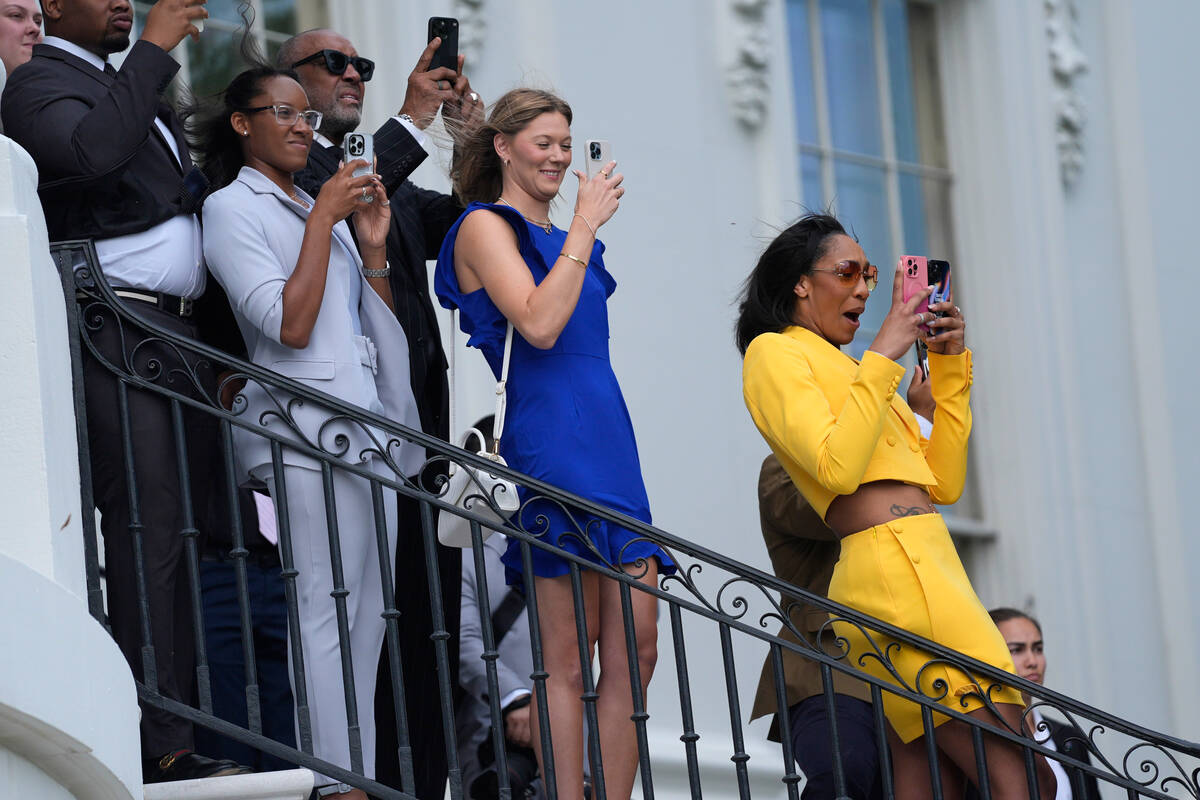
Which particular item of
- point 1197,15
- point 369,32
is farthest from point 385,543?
point 1197,15

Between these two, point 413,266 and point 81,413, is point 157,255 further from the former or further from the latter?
point 413,266

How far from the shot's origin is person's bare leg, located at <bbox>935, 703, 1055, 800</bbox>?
5.11 m

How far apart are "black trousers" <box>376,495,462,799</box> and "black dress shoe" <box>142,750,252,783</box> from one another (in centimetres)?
88

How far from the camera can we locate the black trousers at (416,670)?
550cm

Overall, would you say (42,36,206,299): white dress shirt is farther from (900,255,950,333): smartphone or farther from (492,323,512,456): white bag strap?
(900,255,950,333): smartphone

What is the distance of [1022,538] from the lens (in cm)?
1012

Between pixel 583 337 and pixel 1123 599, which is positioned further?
pixel 1123 599

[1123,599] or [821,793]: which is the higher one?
[821,793]

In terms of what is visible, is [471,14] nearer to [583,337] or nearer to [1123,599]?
[583,337]

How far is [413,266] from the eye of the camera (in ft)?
19.1

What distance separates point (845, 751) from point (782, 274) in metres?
1.26

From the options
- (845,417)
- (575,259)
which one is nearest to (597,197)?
(575,259)

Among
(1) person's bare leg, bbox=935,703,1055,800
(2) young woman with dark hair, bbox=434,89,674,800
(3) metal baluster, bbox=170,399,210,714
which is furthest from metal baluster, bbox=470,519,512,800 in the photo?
(1) person's bare leg, bbox=935,703,1055,800

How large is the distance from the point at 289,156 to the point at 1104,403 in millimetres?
6189
